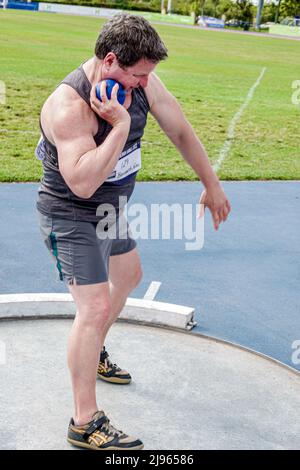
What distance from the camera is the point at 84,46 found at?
2991 cm

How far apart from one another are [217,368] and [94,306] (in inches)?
52.7

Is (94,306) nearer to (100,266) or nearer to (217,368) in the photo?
(100,266)

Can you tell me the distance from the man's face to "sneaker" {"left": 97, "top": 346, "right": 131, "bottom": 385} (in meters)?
1.71

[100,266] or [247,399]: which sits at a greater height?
[100,266]

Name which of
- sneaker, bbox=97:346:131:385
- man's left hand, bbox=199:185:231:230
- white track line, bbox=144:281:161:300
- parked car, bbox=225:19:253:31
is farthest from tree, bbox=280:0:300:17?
sneaker, bbox=97:346:131:385

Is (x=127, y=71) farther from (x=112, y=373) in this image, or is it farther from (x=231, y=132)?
(x=231, y=132)

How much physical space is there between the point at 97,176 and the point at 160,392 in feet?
5.05

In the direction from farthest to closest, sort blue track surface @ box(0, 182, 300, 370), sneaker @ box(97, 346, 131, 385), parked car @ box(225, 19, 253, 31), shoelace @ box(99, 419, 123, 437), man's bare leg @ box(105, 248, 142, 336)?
parked car @ box(225, 19, 253, 31) < blue track surface @ box(0, 182, 300, 370) < sneaker @ box(97, 346, 131, 385) < man's bare leg @ box(105, 248, 142, 336) < shoelace @ box(99, 419, 123, 437)

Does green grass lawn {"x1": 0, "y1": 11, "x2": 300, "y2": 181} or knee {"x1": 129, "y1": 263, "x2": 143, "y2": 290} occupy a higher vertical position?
knee {"x1": 129, "y1": 263, "x2": 143, "y2": 290}

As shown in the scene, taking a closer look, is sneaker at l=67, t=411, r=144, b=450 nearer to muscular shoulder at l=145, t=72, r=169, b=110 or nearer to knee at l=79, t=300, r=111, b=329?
knee at l=79, t=300, r=111, b=329

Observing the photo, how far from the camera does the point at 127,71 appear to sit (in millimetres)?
3291

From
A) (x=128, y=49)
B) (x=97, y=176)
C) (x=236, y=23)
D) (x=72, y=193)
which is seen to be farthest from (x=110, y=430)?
(x=236, y=23)

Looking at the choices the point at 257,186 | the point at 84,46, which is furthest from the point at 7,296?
the point at 84,46

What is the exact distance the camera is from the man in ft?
10.8
